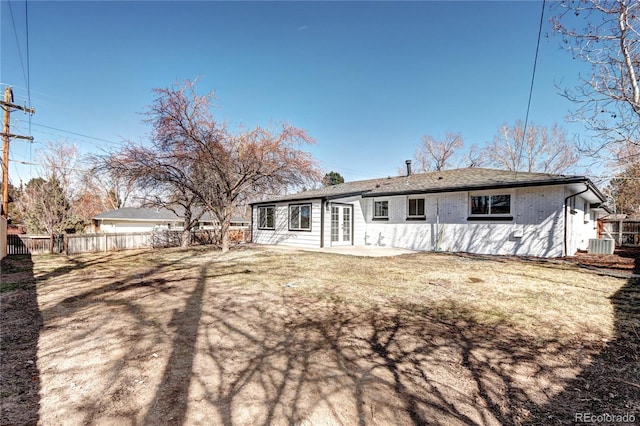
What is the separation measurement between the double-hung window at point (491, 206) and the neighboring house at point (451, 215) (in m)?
0.03

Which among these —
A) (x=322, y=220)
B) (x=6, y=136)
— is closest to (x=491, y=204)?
(x=322, y=220)

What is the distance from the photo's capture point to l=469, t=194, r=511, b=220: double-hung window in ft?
36.8

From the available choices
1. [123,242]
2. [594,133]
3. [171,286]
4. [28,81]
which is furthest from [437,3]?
[123,242]

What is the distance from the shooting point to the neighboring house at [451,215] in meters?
10.4

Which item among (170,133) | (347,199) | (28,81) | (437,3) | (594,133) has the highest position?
(437,3)

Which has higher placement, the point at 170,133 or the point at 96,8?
the point at 96,8

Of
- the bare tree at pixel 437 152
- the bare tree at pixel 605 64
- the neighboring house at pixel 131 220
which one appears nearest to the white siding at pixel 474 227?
the bare tree at pixel 605 64

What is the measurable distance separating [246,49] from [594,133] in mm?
13208

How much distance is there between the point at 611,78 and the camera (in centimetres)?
664

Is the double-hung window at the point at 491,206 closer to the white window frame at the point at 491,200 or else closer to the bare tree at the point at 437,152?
the white window frame at the point at 491,200

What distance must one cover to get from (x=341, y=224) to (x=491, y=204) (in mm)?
6556

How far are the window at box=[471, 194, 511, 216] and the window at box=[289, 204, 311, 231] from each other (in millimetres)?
7248

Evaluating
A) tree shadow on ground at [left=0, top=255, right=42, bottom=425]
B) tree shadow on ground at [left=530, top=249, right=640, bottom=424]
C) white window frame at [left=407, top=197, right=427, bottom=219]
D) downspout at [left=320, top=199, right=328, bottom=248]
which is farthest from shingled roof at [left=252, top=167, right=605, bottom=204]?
tree shadow on ground at [left=0, top=255, right=42, bottom=425]

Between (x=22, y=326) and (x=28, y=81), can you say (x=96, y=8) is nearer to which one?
(x=28, y=81)
